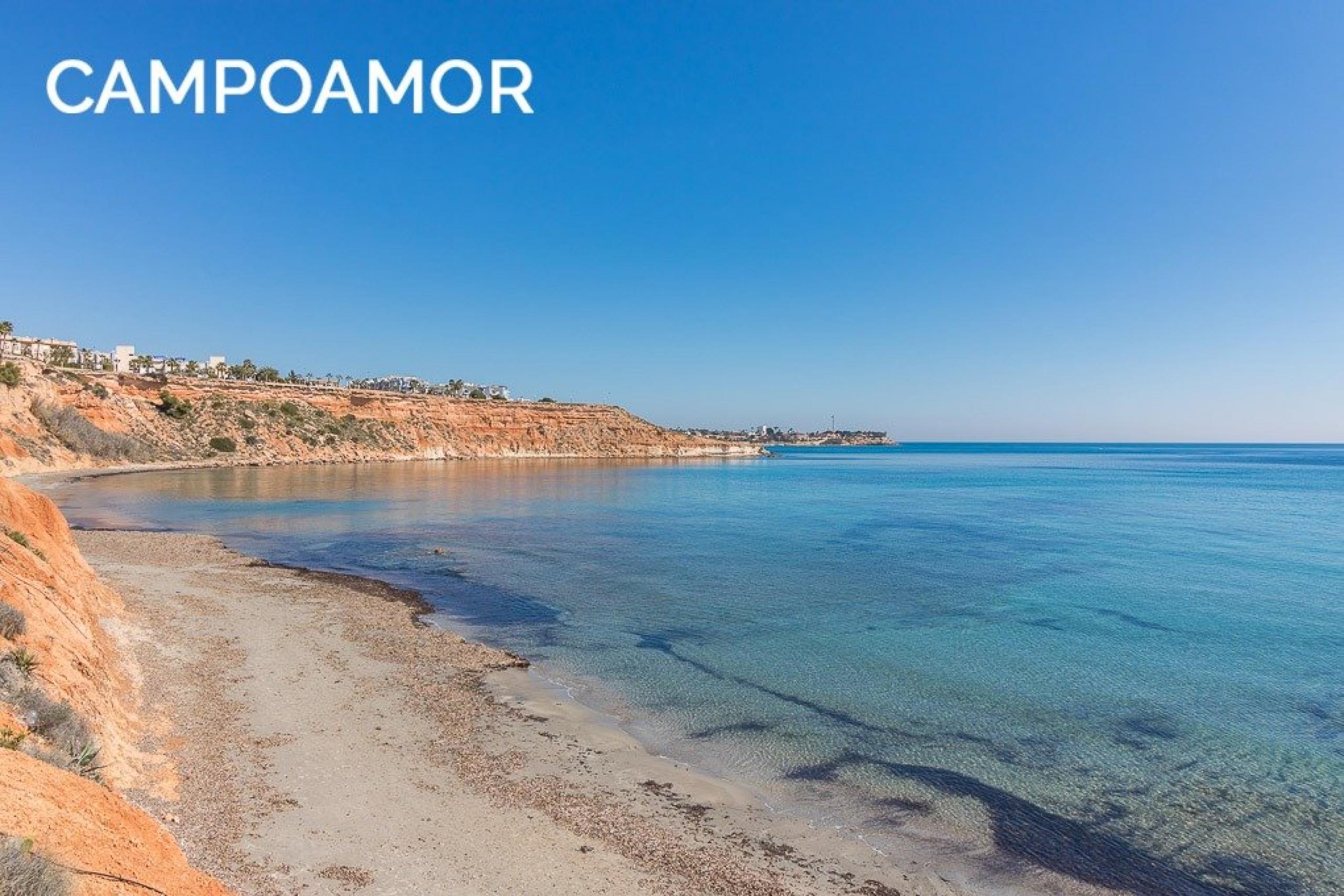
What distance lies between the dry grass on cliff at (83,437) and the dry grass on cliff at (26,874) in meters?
75.3

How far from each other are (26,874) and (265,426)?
318ft

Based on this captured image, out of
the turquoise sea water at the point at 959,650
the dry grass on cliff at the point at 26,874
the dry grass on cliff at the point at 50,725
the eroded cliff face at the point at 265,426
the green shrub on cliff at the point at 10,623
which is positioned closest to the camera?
the dry grass on cliff at the point at 26,874

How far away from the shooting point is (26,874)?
387cm

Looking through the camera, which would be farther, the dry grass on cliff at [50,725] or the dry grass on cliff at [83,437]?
the dry grass on cliff at [83,437]

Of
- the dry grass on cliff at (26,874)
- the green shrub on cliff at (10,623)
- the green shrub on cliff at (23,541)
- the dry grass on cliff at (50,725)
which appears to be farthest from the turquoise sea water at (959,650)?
the green shrub on cliff at (23,541)

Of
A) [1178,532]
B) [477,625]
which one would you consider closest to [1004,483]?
[1178,532]

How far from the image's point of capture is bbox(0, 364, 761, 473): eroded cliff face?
62750 mm

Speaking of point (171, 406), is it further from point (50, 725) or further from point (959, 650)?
point (959, 650)

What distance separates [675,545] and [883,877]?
23.9 meters

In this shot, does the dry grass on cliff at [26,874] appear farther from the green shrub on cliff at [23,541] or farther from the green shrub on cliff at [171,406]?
the green shrub on cliff at [171,406]

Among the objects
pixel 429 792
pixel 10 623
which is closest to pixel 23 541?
pixel 10 623

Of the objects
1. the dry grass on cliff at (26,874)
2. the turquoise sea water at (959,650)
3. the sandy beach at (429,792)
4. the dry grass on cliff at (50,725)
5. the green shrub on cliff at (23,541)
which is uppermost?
the green shrub on cliff at (23,541)

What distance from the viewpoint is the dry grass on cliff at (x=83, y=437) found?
6278cm

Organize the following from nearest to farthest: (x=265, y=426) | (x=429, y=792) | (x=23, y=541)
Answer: (x=429, y=792), (x=23, y=541), (x=265, y=426)
